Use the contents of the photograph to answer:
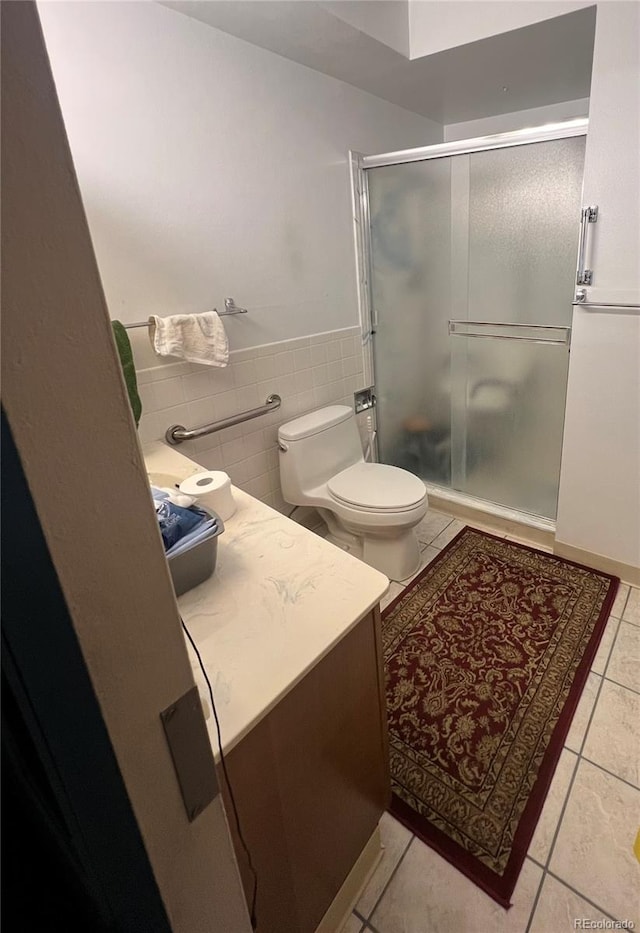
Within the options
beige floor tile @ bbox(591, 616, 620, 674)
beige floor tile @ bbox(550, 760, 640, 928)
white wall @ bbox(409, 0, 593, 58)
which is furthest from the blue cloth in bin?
white wall @ bbox(409, 0, 593, 58)

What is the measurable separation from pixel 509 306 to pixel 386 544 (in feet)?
3.98

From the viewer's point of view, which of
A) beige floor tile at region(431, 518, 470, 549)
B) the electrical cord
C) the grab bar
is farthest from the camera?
beige floor tile at region(431, 518, 470, 549)

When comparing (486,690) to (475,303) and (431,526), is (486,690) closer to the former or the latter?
(431,526)

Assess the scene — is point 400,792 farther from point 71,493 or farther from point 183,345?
point 183,345

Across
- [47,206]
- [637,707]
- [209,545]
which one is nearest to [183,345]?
[209,545]

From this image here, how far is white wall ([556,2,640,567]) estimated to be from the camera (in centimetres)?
153

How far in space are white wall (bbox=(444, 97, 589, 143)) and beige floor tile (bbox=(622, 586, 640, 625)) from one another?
2214 mm

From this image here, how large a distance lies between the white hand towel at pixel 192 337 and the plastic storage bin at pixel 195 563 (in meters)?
0.86

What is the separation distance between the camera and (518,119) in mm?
2604

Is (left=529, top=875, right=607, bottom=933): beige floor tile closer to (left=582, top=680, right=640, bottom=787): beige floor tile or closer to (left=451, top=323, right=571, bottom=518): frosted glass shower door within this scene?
(left=582, top=680, right=640, bottom=787): beige floor tile

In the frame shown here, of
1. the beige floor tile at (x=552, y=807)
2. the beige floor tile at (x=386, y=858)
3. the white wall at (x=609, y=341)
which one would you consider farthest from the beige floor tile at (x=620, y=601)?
the beige floor tile at (x=386, y=858)

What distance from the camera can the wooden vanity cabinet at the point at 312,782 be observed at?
74cm

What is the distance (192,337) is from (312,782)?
1386mm

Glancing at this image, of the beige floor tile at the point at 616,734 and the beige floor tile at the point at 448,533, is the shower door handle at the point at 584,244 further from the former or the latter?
the beige floor tile at the point at 616,734
